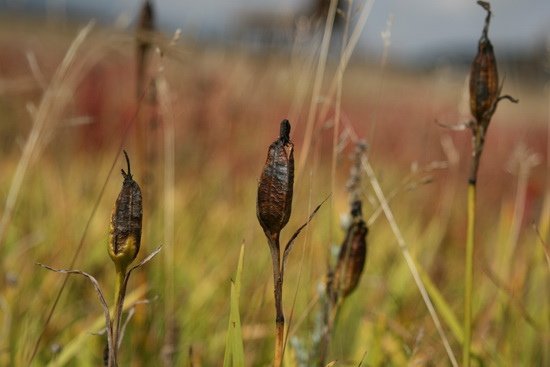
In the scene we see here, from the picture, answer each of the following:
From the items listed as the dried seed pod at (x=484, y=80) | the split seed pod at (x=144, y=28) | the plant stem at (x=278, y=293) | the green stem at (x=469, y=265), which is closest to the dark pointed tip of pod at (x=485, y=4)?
the dried seed pod at (x=484, y=80)

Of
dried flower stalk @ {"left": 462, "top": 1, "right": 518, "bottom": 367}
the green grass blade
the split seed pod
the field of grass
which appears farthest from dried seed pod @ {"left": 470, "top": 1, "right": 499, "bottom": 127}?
the split seed pod

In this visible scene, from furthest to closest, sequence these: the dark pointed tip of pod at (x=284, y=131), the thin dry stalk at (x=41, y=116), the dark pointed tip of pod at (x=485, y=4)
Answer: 1. the thin dry stalk at (x=41, y=116)
2. the dark pointed tip of pod at (x=485, y=4)
3. the dark pointed tip of pod at (x=284, y=131)

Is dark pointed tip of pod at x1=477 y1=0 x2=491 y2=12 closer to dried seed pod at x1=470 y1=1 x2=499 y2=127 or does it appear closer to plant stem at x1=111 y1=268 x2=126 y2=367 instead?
dried seed pod at x1=470 y1=1 x2=499 y2=127

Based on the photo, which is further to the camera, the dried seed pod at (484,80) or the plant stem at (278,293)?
the dried seed pod at (484,80)

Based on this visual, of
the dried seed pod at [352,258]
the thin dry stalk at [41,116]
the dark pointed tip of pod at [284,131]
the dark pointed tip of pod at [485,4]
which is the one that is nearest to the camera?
the dark pointed tip of pod at [284,131]

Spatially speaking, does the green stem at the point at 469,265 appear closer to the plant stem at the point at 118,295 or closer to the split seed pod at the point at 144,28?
the plant stem at the point at 118,295

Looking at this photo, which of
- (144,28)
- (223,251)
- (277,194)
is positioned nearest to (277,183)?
(277,194)
